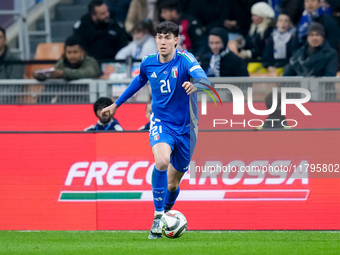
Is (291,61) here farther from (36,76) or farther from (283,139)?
(36,76)

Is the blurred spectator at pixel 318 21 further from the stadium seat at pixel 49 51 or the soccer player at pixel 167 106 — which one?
the soccer player at pixel 167 106

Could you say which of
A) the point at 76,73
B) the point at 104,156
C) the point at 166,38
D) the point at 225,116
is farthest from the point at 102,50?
the point at 166,38

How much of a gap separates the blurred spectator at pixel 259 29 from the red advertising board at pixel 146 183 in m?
4.72

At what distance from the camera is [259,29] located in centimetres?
1476

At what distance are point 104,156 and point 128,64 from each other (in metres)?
3.92

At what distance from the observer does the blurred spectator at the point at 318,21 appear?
14.0m

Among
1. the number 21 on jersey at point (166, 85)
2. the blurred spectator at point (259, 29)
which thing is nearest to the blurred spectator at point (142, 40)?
the blurred spectator at point (259, 29)

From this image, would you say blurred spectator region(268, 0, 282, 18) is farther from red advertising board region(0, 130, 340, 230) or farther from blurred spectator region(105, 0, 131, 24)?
red advertising board region(0, 130, 340, 230)

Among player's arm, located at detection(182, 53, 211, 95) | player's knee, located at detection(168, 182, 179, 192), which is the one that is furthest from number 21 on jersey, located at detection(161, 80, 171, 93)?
player's knee, located at detection(168, 182, 179, 192)

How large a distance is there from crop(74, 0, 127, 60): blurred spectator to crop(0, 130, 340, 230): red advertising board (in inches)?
207

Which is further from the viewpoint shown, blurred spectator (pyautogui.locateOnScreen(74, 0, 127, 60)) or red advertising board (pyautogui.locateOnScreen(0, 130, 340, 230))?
blurred spectator (pyautogui.locateOnScreen(74, 0, 127, 60))

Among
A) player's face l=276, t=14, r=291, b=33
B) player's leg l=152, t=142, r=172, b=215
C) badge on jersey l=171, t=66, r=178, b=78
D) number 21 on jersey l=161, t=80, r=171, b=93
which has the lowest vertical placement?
player's leg l=152, t=142, r=172, b=215

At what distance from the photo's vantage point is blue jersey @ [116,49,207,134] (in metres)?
8.73

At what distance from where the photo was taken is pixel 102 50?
50.9 ft
